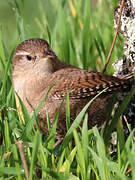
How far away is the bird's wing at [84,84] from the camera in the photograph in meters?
4.00

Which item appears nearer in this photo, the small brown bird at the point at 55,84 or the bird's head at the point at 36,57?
the small brown bird at the point at 55,84

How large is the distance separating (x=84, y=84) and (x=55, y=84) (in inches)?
10.6

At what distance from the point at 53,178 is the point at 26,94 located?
1.38 meters

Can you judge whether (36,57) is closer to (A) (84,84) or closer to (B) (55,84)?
(B) (55,84)

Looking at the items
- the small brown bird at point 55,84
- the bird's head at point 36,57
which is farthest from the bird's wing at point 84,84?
the bird's head at point 36,57

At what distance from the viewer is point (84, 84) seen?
4113mm

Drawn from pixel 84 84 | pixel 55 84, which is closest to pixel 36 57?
pixel 55 84

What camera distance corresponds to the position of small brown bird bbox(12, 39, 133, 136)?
402cm

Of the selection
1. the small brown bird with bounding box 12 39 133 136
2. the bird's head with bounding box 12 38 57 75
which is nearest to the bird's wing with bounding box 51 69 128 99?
the small brown bird with bounding box 12 39 133 136

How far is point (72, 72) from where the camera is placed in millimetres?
4348

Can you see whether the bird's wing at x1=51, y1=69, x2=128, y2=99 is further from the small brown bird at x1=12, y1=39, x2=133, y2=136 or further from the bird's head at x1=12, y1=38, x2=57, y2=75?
the bird's head at x1=12, y1=38, x2=57, y2=75

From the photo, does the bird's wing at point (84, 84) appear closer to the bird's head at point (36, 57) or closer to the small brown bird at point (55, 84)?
the small brown bird at point (55, 84)

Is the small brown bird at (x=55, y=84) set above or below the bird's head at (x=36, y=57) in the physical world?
below

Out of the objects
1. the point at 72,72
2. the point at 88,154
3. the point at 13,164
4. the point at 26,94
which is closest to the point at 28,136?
the point at 13,164
